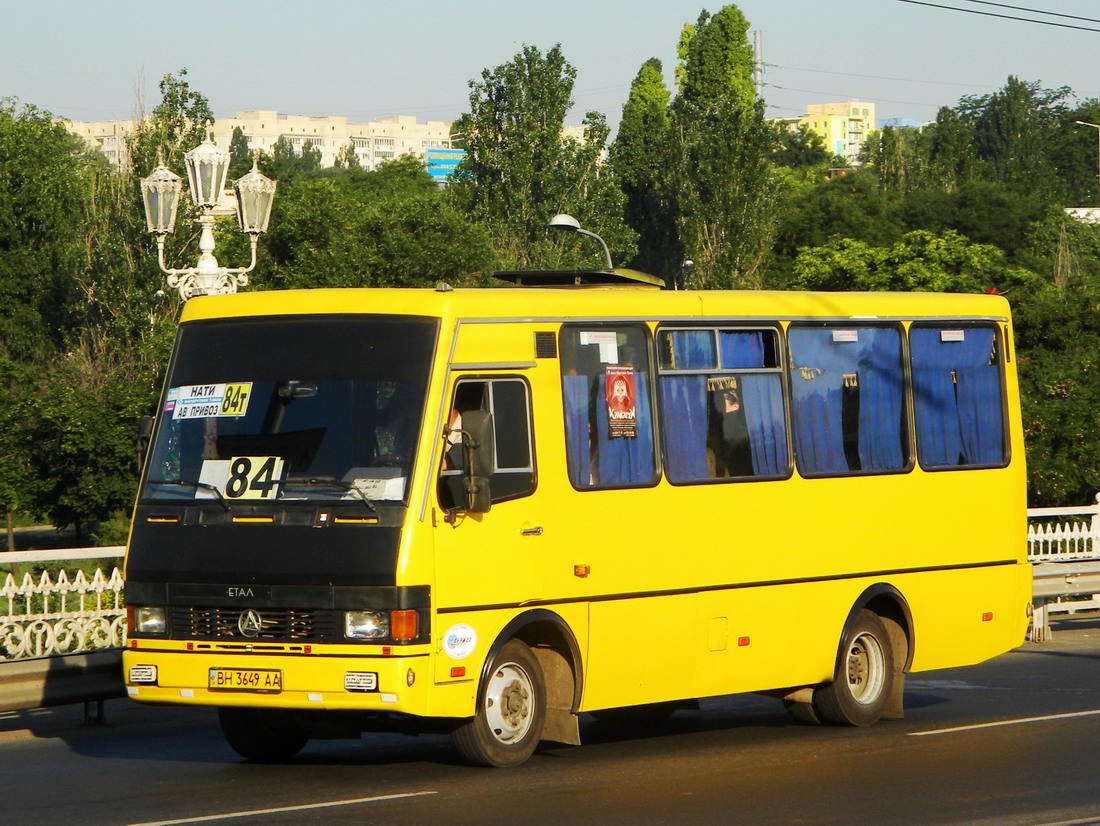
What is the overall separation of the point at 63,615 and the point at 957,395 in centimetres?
679

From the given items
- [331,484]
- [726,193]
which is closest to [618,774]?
[331,484]

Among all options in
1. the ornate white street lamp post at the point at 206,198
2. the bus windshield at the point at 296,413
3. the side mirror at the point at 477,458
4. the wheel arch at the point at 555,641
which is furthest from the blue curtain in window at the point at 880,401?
the ornate white street lamp post at the point at 206,198

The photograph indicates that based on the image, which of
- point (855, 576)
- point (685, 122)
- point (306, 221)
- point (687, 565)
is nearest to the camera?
point (687, 565)

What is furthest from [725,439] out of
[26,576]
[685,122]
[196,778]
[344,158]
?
[344,158]

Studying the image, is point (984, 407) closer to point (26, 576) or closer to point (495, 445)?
point (495, 445)

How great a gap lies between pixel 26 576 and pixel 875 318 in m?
6.34

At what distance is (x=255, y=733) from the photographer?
10.3 meters

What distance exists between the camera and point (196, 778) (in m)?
9.60

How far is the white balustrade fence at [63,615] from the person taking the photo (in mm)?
12492

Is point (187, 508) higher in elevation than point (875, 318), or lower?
lower

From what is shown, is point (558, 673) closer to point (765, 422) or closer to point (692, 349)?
point (692, 349)

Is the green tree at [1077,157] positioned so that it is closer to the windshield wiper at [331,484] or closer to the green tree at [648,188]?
the green tree at [648,188]

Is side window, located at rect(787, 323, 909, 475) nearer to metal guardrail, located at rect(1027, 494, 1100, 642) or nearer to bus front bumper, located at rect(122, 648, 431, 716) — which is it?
bus front bumper, located at rect(122, 648, 431, 716)

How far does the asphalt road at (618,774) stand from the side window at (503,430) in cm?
160
